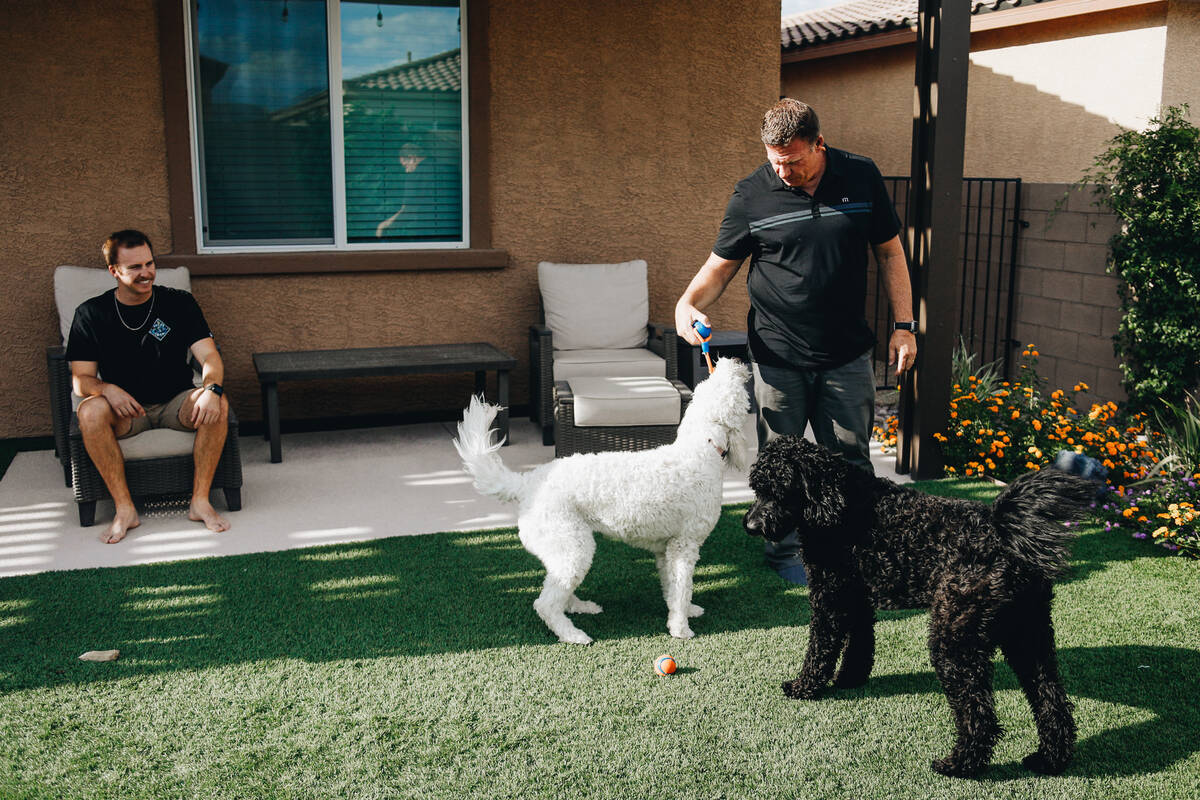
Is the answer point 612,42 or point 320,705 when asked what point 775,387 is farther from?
point 612,42

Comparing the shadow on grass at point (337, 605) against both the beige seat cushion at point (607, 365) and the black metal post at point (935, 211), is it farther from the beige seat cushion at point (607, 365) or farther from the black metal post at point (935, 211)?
the beige seat cushion at point (607, 365)

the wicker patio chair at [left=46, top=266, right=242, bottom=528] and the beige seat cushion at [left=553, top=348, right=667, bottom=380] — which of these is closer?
the wicker patio chair at [left=46, top=266, right=242, bottom=528]

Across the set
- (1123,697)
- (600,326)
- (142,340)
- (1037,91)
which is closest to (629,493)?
(1123,697)

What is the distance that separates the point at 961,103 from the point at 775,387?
232cm

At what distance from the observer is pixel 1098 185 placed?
702 cm

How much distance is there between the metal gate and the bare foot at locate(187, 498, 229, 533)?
509 centimetres

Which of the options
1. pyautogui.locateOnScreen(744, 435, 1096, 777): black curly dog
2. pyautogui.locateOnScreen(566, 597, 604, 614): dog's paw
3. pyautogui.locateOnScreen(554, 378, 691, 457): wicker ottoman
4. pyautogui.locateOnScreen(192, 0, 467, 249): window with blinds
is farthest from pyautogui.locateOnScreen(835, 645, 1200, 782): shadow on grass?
pyautogui.locateOnScreen(192, 0, 467, 249): window with blinds

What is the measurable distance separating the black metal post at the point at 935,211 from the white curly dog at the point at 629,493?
222 cm

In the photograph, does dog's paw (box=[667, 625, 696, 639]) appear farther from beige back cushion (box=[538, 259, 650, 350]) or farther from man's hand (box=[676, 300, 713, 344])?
beige back cushion (box=[538, 259, 650, 350])

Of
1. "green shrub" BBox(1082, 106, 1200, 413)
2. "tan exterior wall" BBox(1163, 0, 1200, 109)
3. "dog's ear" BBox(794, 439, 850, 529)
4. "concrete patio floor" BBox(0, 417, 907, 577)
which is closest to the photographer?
"dog's ear" BBox(794, 439, 850, 529)

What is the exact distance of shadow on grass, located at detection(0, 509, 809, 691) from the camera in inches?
144

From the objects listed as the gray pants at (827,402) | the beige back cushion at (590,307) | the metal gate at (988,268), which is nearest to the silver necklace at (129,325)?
the beige back cushion at (590,307)

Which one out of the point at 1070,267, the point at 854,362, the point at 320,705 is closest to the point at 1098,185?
A: the point at 1070,267

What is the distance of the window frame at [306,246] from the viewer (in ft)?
20.8
